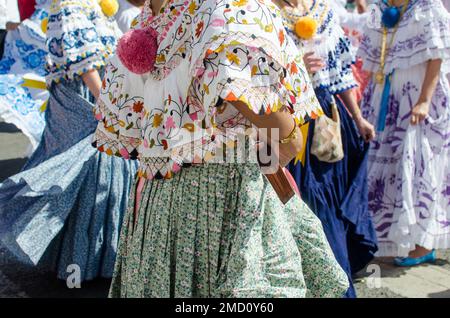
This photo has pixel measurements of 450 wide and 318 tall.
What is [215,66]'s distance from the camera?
5.16 ft

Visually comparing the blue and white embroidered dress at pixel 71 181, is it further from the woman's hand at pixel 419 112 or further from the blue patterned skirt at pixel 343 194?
the woman's hand at pixel 419 112

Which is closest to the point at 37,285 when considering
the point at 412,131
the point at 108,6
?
the point at 108,6

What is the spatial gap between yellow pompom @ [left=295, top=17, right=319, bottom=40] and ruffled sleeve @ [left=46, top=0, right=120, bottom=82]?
102 cm

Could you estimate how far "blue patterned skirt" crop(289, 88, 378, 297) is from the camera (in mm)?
3020

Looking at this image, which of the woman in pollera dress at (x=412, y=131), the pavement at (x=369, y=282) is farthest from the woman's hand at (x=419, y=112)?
the pavement at (x=369, y=282)

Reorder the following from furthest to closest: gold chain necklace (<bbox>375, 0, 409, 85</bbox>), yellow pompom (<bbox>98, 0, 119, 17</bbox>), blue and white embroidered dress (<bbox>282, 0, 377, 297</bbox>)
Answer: gold chain necklace (<bbox>375, 0, 409, 85</bbox>)
yellow pompom (<bbox>98, 0, 119, 17</bbox>)
blue and white embroidered dress (<bbox>282, 0, 377, 297</bbox>)

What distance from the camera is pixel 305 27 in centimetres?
288

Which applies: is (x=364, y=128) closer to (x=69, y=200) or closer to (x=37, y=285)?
(x=69, y=200)

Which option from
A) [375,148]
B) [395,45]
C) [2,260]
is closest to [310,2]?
[395,45]

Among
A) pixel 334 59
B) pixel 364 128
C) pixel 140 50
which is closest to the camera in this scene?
pixel 140 50

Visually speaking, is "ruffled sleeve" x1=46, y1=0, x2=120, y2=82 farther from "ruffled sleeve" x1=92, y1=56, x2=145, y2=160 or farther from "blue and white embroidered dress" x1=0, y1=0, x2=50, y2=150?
"blue and white embroidered dress" x1=0, y1=0, x2=50, y2=150

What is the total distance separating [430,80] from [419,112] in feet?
0.64

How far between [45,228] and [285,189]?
5.98 ft

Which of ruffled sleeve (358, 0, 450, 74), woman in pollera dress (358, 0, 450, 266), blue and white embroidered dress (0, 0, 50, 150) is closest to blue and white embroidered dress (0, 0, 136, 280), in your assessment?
woman in pollera dress (358, 0, 450, 266)
